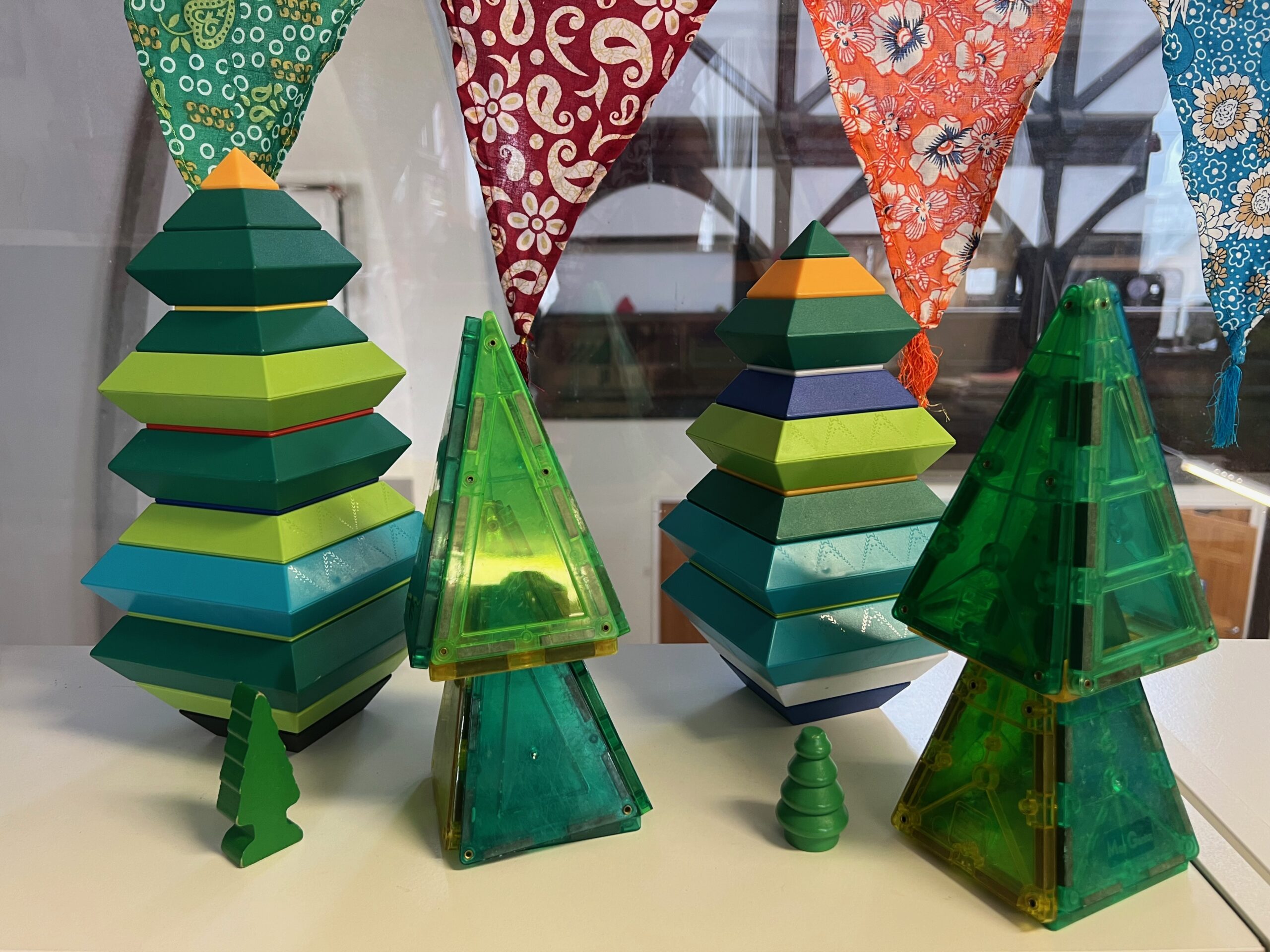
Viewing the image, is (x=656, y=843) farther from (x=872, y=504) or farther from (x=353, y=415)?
(x=353, y=415)

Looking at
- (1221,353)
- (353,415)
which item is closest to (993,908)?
(353,415)

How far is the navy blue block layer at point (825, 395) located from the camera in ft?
2.32

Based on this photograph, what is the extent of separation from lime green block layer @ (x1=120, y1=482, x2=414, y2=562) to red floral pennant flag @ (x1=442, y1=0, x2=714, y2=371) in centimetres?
33

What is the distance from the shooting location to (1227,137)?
2.96 ft

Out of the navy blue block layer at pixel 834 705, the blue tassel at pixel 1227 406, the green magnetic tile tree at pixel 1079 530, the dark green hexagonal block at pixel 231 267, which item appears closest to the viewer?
the green magnetic tile tree at pixel 1079 530

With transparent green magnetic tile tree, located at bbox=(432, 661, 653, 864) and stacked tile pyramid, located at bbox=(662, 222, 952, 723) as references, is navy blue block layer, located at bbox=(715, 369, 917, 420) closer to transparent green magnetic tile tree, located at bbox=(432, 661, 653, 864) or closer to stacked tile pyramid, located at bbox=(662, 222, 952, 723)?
stacked tile pyramid, located at bbox=(662, 222, 952, 723)

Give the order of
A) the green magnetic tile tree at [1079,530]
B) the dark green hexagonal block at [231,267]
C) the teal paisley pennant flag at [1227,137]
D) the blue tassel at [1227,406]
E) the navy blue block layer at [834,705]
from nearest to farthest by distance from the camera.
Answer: the green magnetic tile tree at [1079,530] < the dark green hexagonal block at [231,267] < the navy blue block layer at [834,705] < the teal paisley pennant flag at [1227,137] < the blue tassel at [1227,406]

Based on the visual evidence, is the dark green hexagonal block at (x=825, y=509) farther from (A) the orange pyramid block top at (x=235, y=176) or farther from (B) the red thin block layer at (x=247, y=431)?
(A) the orange pyramid block top at (x=235, y=176)

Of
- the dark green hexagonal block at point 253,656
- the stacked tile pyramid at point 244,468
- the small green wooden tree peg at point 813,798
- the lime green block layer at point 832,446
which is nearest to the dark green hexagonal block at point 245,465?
the stacked tile pyramid at point 244,468

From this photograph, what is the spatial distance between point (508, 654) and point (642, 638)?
0.82 m

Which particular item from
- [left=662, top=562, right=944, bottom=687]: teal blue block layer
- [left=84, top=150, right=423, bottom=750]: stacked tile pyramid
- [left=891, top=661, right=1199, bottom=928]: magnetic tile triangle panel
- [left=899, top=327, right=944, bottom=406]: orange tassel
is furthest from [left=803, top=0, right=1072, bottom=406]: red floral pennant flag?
[left=84, top=150, right=423, bottom=750]: stacked tile pyramid

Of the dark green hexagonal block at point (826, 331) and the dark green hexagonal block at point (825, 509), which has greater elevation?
the dark green hexagonal block at point (826, 331)

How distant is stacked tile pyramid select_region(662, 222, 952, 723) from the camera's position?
27.5 inches

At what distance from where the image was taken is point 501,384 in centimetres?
59
